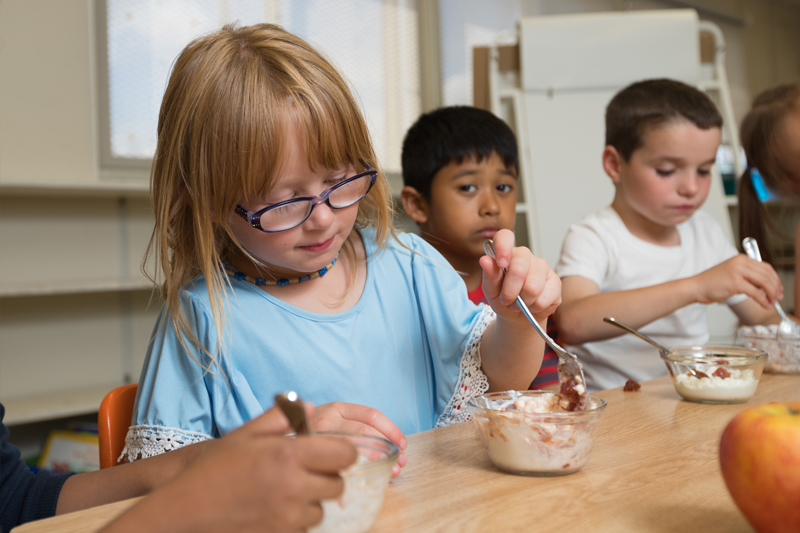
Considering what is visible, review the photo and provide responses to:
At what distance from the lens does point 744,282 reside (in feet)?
3.65

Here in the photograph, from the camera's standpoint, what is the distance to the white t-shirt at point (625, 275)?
1.42m

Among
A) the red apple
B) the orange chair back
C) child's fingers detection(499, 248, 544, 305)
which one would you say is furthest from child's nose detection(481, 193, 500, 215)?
the red apple

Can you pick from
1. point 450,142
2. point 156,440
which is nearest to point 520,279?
point 156,440

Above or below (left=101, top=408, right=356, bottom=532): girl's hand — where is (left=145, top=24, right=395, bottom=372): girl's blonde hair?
above

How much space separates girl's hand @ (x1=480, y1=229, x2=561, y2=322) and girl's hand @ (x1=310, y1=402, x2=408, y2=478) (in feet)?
0.68

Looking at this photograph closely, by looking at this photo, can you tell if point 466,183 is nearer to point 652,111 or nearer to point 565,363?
point 652,111

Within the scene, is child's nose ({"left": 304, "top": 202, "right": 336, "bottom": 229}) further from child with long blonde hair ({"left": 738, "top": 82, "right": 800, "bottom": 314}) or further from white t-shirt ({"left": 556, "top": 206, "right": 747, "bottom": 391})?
child with long blonde hair ({"left": 738, "top": 82, "right": 800, "bottom": 314})

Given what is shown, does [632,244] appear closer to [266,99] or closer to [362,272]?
[362,272]

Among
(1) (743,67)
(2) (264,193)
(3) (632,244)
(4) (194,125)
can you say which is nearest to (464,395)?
(2) (264,193)

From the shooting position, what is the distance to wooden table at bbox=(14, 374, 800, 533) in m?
0.47

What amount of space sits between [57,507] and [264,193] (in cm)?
44

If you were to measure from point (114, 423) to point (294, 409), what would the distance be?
58cm

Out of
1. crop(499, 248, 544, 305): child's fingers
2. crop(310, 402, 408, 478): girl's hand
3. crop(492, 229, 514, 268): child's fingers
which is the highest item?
A: crop(492, 229, 514, 268): child's fingers

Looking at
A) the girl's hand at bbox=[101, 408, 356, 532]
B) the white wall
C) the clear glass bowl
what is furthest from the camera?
the white wall
